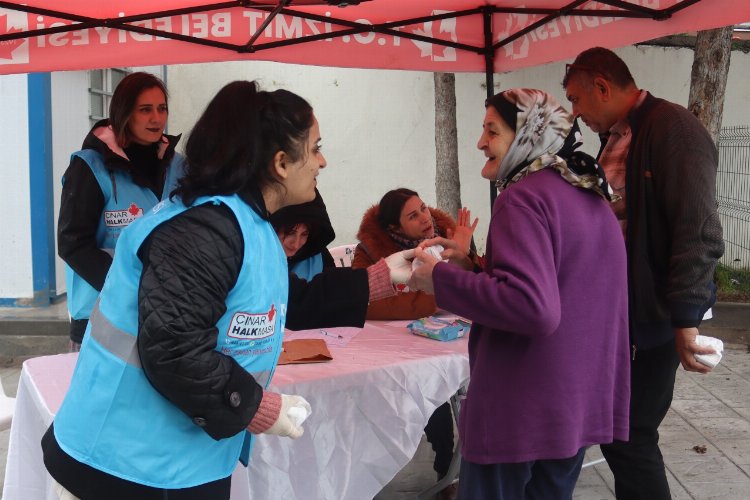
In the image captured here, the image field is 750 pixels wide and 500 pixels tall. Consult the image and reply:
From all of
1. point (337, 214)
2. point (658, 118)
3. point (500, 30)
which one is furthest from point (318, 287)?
point (337, 214)

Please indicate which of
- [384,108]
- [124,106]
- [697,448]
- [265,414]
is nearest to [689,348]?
[265,414]

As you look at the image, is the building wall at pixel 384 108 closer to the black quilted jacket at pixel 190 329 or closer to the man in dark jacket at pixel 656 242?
the man in dark jacket at pixel 656 242

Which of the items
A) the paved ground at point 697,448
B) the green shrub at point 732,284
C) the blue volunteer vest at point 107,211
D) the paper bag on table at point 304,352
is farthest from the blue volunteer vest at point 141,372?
the green shrub at point 732,284

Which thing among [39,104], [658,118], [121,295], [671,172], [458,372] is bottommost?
[458,372]

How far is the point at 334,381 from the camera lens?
103 inches

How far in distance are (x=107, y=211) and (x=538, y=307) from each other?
190 centimetres

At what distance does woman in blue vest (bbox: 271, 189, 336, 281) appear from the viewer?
295 centimetres

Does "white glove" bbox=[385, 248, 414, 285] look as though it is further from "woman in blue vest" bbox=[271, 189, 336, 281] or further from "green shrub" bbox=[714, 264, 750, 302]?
"green shrub" bbox=[714, 264, 750, 302]

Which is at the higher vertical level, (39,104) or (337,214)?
(39,104)

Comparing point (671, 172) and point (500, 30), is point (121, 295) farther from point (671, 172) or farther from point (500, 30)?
point (500, 30)

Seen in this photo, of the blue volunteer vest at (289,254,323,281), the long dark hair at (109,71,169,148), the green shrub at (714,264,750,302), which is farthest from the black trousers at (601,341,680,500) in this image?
the green shrub at (714,264,750,302)

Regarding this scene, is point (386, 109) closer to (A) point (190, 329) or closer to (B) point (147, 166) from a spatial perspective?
(B) point (147, 166)

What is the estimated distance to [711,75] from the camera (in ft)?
20.1

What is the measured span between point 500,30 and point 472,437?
107 inches
